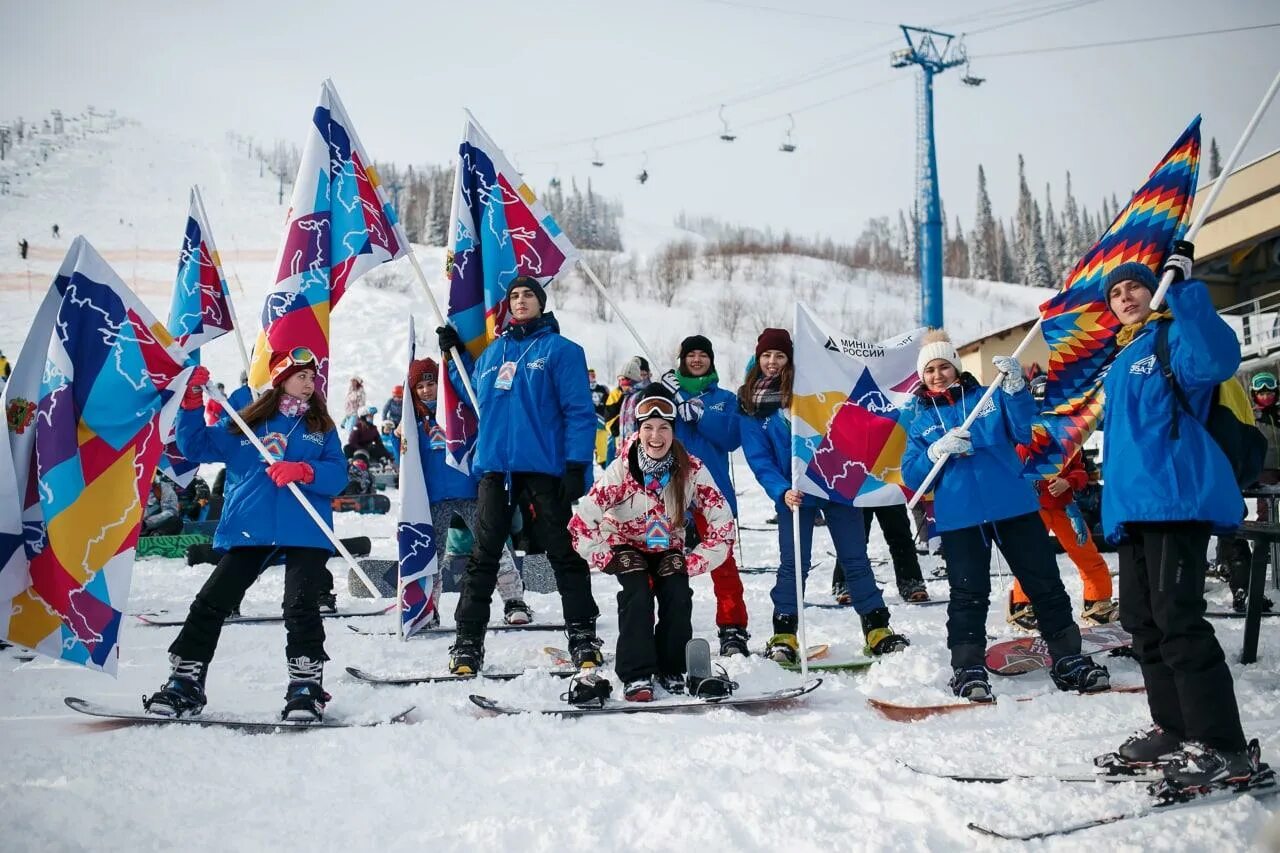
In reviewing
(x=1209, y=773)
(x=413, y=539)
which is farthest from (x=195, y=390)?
(x=1209, y=773)

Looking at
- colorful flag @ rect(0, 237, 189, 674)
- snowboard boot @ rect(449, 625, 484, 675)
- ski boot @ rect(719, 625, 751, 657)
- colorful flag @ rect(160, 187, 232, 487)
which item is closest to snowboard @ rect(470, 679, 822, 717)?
snowboard boot @ rect(449, 625, 484, 675)

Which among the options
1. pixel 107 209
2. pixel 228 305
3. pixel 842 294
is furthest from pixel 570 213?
pixel 228 305

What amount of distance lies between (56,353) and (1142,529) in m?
4.88

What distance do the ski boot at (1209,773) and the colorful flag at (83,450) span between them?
441cm

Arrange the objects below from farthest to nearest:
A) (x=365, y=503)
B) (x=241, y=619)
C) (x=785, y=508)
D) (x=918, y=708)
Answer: (x=365, y=503) < (x=241, y=619) < (x=785, y=508) < (x=918, y=708)

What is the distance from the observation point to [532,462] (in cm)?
505

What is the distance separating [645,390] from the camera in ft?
16.6

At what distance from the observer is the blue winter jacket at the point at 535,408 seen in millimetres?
5070

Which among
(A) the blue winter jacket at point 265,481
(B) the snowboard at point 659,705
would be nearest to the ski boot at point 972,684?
(B) the snowboard at point 659,705

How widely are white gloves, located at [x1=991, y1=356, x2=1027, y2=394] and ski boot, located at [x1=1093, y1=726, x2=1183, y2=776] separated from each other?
174cm

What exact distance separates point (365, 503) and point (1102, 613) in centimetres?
1099

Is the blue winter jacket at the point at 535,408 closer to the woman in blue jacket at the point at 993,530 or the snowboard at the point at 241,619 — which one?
the woman in blue jacket at the point at 993,530

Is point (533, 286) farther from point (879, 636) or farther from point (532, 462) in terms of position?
point (879, 636)

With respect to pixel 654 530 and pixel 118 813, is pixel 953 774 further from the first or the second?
pixel 118 813
